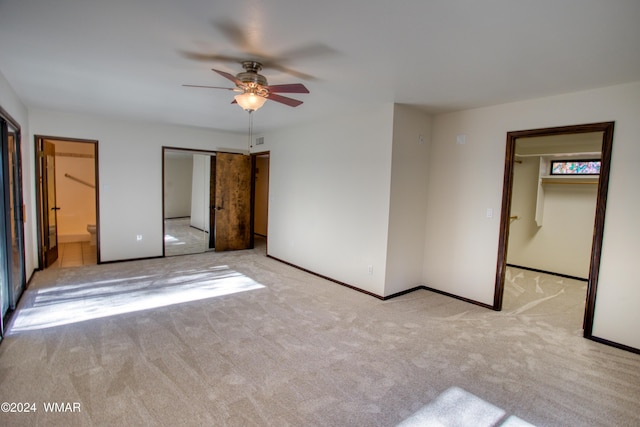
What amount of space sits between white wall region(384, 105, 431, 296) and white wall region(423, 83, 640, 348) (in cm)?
15

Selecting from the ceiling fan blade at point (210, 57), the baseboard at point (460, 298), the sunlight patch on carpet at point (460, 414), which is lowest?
the sunlight patch on carpet at point (460, 414)

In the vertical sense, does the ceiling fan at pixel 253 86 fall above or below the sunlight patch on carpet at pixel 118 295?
above

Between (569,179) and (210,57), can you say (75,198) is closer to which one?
(210,57)

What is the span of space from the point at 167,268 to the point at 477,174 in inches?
186

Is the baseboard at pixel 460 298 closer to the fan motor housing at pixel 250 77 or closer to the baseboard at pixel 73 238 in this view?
the fan motor housing at pixel 250 77

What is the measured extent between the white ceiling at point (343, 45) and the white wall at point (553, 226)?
2868mm

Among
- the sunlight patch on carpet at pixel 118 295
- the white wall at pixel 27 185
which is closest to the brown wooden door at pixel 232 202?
the sunlight patch on carpet at pixel 118 295

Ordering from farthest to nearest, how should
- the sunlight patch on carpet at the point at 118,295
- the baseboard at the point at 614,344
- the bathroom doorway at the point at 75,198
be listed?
1. the bathroom doorway at the point at 75,198
2. the sunlight patch on carpet at the point at 118,295
3. the baseboard at the point at 614,344

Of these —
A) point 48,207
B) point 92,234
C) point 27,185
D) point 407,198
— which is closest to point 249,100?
point 407,198

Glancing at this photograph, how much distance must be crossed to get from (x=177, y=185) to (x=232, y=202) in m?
4.40

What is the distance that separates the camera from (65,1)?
6.08 feet

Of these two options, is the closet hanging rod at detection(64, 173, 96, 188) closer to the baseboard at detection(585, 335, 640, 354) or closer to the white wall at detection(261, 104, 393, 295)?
the white wall at detection(261, 104, 393, 295)

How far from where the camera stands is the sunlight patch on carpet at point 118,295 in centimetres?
328

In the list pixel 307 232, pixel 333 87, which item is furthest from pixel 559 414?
pixel 307 232
